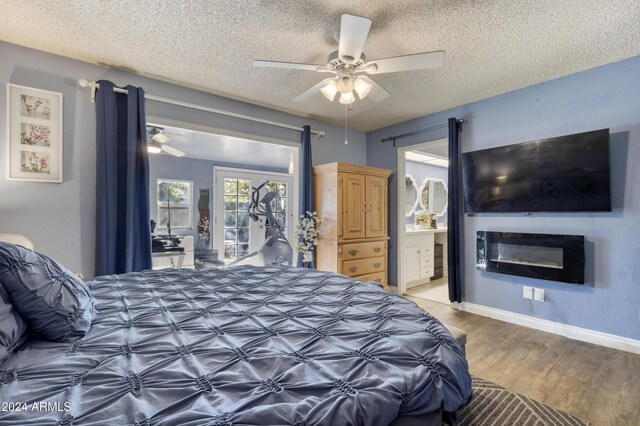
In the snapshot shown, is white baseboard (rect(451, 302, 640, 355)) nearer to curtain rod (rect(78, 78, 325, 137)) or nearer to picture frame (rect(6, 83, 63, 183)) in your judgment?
curtain rod (rect(78, 78, 325, 137))

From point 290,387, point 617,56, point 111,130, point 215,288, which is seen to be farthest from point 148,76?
point 617,56

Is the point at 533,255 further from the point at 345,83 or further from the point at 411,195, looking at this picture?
the point at 411,195

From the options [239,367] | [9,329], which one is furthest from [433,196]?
A: [9,329]

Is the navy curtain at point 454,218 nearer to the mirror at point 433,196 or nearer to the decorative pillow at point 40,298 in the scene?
the mirror at point 433,196

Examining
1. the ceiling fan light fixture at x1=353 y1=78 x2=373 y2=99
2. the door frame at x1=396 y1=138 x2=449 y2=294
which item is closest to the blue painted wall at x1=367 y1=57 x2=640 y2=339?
the door frame at x1=396 y1=138 x2=449 y2=294

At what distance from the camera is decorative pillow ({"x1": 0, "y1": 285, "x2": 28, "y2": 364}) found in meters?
0.89

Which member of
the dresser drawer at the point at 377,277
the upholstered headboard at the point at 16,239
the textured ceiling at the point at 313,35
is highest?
the textured ceiling at the point at 313,35

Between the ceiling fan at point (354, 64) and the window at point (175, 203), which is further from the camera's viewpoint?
the window at point (175, 203)

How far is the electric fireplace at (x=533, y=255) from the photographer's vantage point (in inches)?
110

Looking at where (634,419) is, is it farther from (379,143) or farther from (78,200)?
(78,200)

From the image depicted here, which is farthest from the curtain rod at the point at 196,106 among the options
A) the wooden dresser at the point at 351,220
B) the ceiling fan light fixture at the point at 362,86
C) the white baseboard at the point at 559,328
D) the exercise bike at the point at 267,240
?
the white baseboard at the point at 559,328

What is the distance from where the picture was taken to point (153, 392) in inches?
30.2

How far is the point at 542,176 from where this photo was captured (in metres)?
2.96

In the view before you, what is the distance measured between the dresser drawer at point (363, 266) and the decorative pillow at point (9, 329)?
9.88ft
